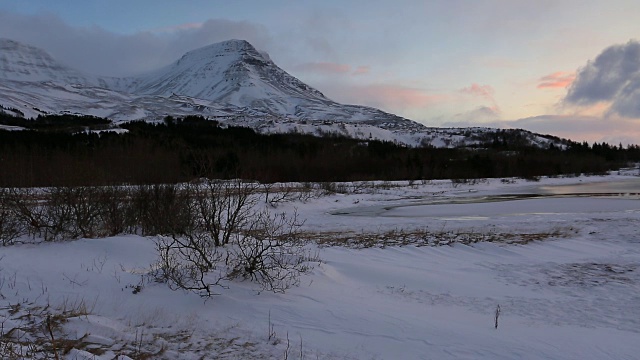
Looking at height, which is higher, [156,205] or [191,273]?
[156,205]

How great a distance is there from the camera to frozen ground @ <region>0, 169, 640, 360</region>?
5230mm

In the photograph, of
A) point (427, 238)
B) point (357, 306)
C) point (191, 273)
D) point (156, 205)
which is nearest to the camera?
point (357, 306)

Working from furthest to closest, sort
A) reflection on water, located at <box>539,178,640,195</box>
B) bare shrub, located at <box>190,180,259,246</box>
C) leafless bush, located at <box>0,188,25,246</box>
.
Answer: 1. reflection on water, located at <box>539,178,640,195</box>
2. leafless bush, located at <box>0,188,25,246</box>
3. bare shrub, located at <box>190,180,259,246</box>

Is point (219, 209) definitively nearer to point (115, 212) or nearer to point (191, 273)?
point (191, 273)

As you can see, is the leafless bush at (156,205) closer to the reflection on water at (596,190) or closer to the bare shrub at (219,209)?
the bare shrub at (219,209)

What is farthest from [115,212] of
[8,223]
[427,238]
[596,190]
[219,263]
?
[596,190]

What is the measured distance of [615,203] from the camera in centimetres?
2680

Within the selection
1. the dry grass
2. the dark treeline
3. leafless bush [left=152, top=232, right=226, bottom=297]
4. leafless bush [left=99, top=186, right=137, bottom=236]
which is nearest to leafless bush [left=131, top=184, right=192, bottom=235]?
leafless bush [left=99, top=186, right=137, bottom=236]

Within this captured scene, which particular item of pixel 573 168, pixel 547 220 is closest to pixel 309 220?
pixel 547 220

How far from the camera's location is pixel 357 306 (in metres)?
6.67

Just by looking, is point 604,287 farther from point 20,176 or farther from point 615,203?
point 615,203

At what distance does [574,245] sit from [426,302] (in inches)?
307

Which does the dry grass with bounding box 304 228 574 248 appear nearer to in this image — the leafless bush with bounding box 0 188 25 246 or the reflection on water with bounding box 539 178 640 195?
the leafless bush with bounding box 0 188 25 246

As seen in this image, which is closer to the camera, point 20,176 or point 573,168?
point 20,176
